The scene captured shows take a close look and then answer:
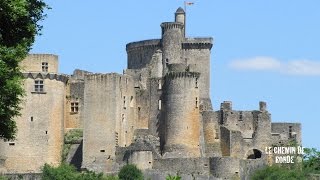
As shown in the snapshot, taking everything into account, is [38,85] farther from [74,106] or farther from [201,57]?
[201,57]

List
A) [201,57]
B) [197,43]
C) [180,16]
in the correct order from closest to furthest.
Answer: [197,43]
[201,57]
[180,16]

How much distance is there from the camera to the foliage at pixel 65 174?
67.8 meters

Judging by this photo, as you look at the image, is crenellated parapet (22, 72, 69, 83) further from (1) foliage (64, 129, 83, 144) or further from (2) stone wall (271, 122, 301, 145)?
(2) stone wall (271, 122, 301, 145)

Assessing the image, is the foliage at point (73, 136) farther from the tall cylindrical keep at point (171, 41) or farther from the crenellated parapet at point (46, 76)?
the tall cylindrical keep at point (171, 41)

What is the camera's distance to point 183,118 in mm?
73438

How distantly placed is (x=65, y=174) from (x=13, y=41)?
41375 mm

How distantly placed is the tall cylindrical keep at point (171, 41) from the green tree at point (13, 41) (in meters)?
50.8

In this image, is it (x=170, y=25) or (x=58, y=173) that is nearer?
(x=58, y=173)

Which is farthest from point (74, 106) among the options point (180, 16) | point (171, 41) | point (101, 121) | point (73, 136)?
point (180, 16)

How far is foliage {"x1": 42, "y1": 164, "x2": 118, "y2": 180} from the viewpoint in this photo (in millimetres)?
67750

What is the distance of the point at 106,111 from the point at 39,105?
4.60m

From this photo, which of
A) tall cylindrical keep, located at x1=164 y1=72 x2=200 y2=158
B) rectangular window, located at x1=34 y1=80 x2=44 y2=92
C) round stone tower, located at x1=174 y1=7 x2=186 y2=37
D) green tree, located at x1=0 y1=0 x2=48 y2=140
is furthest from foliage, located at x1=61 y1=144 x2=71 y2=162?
green tree, located at x1=0 y1=0 x2=48 y2=140

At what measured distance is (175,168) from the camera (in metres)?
72.2
